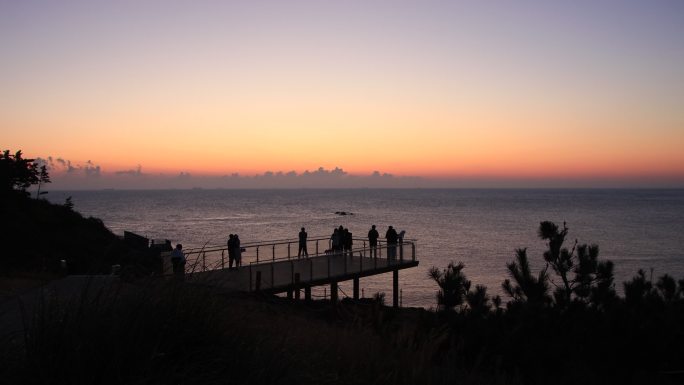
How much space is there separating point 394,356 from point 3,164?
27061mm

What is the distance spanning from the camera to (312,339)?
624 centimetres

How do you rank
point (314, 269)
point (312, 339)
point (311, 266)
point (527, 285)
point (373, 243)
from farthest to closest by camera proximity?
1. point (373, 243)
2. point (314, 269)
3. point (311, 266)
4. point (527, 285)
5. point (312, 339)

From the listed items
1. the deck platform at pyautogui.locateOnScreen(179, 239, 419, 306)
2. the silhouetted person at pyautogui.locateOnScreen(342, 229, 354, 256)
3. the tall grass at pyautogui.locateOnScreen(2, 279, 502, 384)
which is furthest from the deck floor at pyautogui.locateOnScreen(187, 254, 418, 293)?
the tall grass at pyautogui.locateOnScreen(2, 279, 502, 384)

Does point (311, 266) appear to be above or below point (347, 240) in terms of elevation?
below

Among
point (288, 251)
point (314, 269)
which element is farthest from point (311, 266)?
point (288, 251)

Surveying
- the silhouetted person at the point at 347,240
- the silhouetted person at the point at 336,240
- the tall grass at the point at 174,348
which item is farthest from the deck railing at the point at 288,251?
the tall grass at the point at 174,348

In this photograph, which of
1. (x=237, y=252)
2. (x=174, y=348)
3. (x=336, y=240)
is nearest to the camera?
(x=174, y=348)

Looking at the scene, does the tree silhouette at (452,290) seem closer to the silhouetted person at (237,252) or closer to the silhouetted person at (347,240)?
the silhouetted person at (237,252)

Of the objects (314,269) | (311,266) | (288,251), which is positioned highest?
(288,251)

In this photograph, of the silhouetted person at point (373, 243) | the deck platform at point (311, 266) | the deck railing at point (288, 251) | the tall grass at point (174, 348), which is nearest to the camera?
the tall grass at point (174, 348)

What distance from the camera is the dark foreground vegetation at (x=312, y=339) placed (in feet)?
13.8

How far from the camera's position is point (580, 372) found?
8.96 meters

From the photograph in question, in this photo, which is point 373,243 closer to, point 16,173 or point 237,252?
point 237,252

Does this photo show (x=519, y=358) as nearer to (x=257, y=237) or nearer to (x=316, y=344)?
(x=316, y=344)
